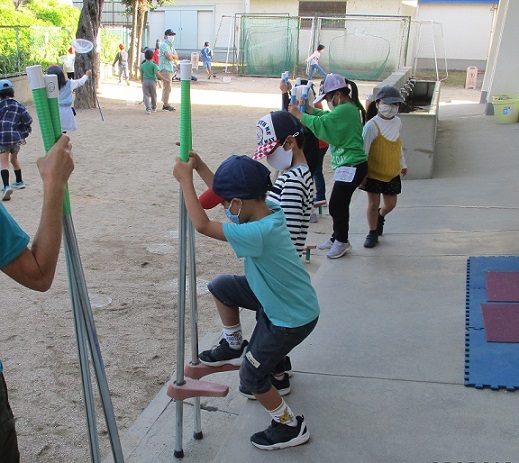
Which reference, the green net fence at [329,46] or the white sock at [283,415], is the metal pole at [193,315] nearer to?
the white sock at [283,415]

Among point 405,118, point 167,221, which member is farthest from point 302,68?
point 167,221

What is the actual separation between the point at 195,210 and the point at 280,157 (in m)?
0.90

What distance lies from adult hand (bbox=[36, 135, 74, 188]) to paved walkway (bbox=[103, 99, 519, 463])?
1562mm

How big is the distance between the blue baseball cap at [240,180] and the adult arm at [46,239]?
2.82 feet

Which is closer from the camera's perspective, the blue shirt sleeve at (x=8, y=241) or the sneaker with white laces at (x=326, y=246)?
the blue shirt sleeve at (x=8, y=241)

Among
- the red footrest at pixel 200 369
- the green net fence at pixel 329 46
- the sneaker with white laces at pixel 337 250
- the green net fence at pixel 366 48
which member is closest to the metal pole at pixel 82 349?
the red footrest at pixel 200 369

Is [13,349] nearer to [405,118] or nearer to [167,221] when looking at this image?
[167,221]

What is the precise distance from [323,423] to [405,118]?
664 centimetres

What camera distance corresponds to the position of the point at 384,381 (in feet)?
11.1

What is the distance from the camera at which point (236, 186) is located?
2605mm

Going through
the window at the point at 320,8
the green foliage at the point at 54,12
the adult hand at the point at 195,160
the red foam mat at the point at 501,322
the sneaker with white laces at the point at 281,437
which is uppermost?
the window at the point at 320,8

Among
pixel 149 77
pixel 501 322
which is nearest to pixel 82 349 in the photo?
pixel 501 322

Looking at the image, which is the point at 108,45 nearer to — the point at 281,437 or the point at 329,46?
the point at 329,46

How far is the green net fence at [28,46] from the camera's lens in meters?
17.3
